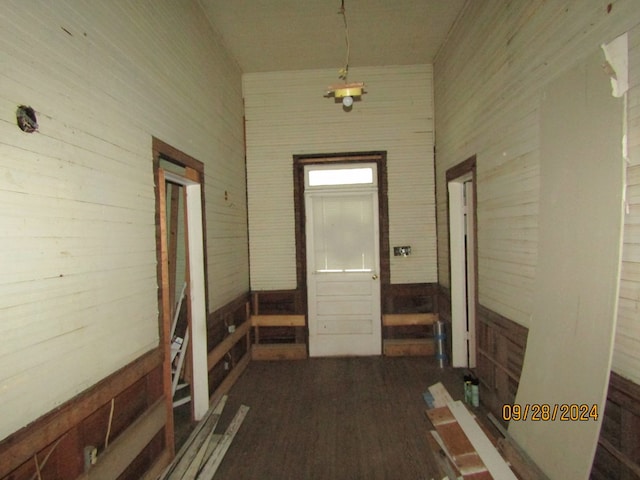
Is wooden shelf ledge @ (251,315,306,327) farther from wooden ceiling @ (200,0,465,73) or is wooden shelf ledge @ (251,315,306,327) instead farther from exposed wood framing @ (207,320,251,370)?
wooden ceiling @ (200,0,465,73)

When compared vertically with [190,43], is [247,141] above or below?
below

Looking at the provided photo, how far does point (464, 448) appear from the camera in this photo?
7.77 feet

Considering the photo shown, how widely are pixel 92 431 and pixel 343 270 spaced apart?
11.9 ft

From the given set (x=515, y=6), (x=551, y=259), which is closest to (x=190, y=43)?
(x=515, y=6)

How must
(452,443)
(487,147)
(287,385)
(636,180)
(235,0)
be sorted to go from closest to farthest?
(636,180) < (452,443) < (487,147) < (235,0) < (287,385)

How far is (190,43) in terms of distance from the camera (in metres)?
3.22

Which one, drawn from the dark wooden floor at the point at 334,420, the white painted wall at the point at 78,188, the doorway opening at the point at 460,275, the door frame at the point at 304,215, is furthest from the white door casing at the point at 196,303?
the doorway opening at the point at 460,275

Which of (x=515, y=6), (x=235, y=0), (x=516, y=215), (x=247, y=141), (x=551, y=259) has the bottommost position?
(x=551, y=259)

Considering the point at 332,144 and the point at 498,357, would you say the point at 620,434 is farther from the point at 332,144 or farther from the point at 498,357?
the point at 332,144

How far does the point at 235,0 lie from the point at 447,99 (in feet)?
8.50

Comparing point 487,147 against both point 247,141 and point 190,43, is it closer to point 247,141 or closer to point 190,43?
point 190,43

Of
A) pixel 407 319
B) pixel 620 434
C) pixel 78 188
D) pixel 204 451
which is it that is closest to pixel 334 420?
pixel 204 451

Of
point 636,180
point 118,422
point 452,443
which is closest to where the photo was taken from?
point 636,180

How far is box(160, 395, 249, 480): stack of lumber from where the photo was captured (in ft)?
7.93
